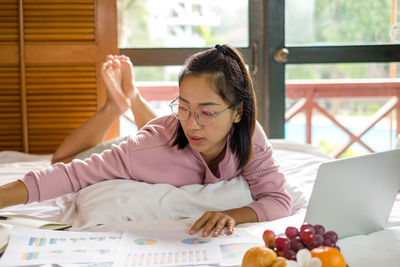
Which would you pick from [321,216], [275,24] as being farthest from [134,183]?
[275,24]

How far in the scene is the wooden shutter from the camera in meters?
2.65

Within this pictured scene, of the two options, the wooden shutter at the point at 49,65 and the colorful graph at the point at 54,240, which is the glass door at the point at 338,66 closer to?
the wooden shutter at the point at 49,65

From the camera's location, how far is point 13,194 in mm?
1333

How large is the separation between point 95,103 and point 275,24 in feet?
3.81

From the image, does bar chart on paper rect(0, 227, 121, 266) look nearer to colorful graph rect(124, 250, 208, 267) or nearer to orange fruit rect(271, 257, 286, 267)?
colorful graph rect(124, 250, 208, 267)

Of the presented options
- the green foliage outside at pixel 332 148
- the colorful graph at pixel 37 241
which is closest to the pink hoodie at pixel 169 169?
the colorful graph at pixel 37 241

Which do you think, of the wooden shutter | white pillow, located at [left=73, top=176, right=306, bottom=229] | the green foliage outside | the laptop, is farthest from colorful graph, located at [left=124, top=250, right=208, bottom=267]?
the green foliage outside

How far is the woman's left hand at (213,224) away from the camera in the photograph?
3.87 ft

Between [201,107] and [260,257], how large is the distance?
0.64m

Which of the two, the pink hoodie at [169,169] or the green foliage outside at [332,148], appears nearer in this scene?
the pink hoodie at [169,169]

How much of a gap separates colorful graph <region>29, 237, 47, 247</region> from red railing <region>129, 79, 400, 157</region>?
2235mm

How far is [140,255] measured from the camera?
1043 mm

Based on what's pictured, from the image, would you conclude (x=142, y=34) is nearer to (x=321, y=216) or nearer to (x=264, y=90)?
(x=264, y=90)

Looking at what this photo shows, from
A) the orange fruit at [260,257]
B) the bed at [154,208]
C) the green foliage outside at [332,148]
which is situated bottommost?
the green foliage outside at [332,148]
